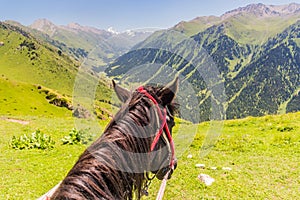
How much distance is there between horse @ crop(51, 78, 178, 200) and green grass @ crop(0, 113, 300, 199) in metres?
3.56

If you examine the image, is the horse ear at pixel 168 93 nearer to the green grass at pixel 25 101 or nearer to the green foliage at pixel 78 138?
the green foliage at pixel 78 138

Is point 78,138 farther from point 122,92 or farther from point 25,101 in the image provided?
point 25,101

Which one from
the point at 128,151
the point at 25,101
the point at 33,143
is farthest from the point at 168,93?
the point at 25,101

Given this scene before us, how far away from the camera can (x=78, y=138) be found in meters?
15.9

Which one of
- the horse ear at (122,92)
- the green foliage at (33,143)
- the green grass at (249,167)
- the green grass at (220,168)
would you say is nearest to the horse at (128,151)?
the horse ear at (122,92)

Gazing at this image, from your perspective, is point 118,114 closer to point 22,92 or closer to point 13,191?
point 13,191

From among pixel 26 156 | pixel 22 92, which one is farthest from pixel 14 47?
pixel 26 156

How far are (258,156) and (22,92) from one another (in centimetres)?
9812

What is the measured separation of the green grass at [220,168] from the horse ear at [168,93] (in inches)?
143

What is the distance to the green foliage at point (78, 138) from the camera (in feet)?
51.6

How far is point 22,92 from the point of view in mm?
97188

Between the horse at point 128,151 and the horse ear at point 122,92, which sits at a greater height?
the horse ear at point 122,92

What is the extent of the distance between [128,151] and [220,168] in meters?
9.26

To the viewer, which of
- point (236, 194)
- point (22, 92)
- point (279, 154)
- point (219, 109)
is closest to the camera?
point (219, 109)
